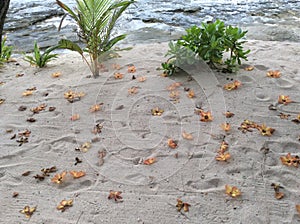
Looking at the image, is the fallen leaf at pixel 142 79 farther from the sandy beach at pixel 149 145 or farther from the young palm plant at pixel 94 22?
the young palm plant at pixel 94 22

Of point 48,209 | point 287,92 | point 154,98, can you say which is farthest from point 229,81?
point 48,209

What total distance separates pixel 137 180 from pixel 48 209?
0.56m

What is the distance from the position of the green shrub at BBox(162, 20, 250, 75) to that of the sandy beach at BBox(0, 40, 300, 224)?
12 centimetres

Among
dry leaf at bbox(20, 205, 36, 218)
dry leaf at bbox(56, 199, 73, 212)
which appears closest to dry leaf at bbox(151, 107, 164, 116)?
dry leaf at bbox(56, 199, 73, 212)

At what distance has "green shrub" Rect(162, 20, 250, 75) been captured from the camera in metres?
2.92

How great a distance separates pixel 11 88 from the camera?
326cm

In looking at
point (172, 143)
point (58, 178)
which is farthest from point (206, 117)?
point (58, 178)

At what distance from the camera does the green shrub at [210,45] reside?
292 cm

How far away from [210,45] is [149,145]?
1.18 meters

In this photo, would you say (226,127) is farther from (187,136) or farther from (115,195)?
(115,195)

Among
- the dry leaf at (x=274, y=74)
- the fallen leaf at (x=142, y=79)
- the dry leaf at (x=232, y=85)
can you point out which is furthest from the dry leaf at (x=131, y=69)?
the dry leaf at (x=274, y=74)

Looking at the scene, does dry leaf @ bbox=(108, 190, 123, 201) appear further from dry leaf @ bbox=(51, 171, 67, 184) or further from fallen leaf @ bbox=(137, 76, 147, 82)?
fallen leaf @ bbox=(137, 76, 147, 82)

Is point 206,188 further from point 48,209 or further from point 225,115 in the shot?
point 48,209

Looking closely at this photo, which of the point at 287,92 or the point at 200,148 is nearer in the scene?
the point at 200,148
